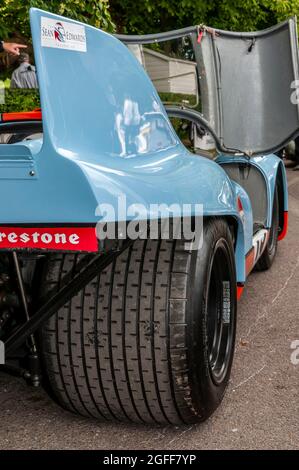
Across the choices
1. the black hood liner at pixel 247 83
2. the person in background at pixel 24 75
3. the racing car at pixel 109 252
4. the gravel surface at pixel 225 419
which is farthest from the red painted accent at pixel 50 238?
the person in background at pixel 24 75

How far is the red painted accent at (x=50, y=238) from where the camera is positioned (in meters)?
1.94

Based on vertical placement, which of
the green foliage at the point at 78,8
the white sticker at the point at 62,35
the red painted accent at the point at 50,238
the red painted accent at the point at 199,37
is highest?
the green foliage at the point at 78,8

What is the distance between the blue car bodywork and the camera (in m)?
1.89

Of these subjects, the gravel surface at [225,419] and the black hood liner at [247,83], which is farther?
the black hood liner at [247,83]

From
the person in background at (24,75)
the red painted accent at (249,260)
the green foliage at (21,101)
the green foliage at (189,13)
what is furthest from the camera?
the green foliage at (189,13)

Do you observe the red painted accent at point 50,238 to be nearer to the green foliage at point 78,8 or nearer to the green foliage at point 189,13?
the green foliage at point 78,8

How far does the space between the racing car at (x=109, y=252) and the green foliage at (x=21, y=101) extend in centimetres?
787

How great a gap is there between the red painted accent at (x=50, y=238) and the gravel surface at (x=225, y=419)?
1.01 meters

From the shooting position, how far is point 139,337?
7.95 feet

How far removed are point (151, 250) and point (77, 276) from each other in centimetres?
34

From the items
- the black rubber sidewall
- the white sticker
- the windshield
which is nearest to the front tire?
the black rubber sidewall

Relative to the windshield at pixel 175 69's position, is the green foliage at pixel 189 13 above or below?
above

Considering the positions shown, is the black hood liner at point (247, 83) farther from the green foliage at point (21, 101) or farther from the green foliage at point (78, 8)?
the green foliage at point (21, 101)

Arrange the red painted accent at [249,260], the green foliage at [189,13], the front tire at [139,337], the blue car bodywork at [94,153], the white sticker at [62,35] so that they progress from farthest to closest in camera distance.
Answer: the green foliage at [189,13] < the red painted accent at [249,260] < the front tire at [139,337] < the white sticker at [62,35] < the blue car bodywork at [94,153]
